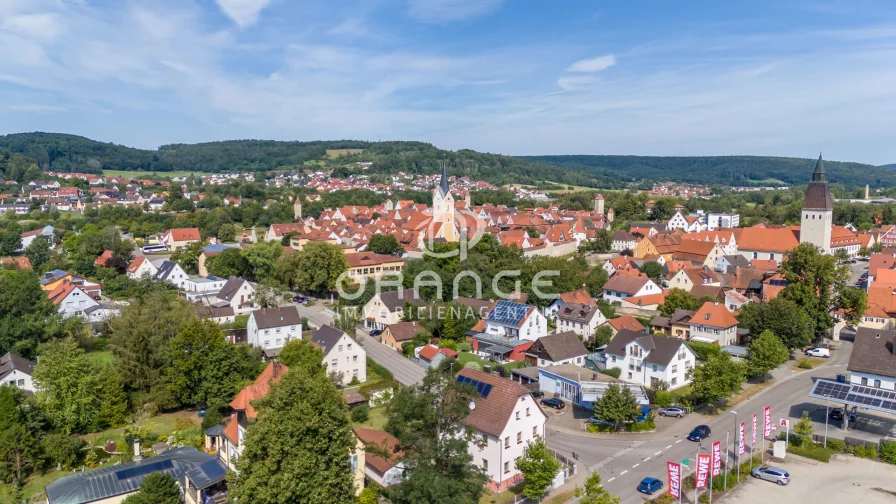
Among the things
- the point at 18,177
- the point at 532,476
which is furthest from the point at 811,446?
the point at 18,177

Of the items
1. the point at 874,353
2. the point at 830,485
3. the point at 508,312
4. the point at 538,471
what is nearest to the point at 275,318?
the point at 508,312

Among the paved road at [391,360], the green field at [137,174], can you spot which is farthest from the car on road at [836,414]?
the green field at [137,174]

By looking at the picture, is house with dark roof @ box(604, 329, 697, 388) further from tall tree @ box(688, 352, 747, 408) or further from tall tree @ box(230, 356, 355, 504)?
tall tree @ box(230, 356, 355, 504)

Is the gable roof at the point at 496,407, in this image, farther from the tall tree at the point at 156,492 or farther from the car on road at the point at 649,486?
the tall tree at the point at 156,492

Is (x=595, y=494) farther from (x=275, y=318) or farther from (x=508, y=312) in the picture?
(x=275, y=318)

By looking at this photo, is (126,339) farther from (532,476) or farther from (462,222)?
(462,222)

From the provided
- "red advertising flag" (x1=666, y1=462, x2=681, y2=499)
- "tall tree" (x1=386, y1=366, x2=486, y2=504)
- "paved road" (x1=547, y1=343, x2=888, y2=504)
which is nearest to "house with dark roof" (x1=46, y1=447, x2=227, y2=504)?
"tall tree" (x1=386, y1=366, x2=486, y2=504)
